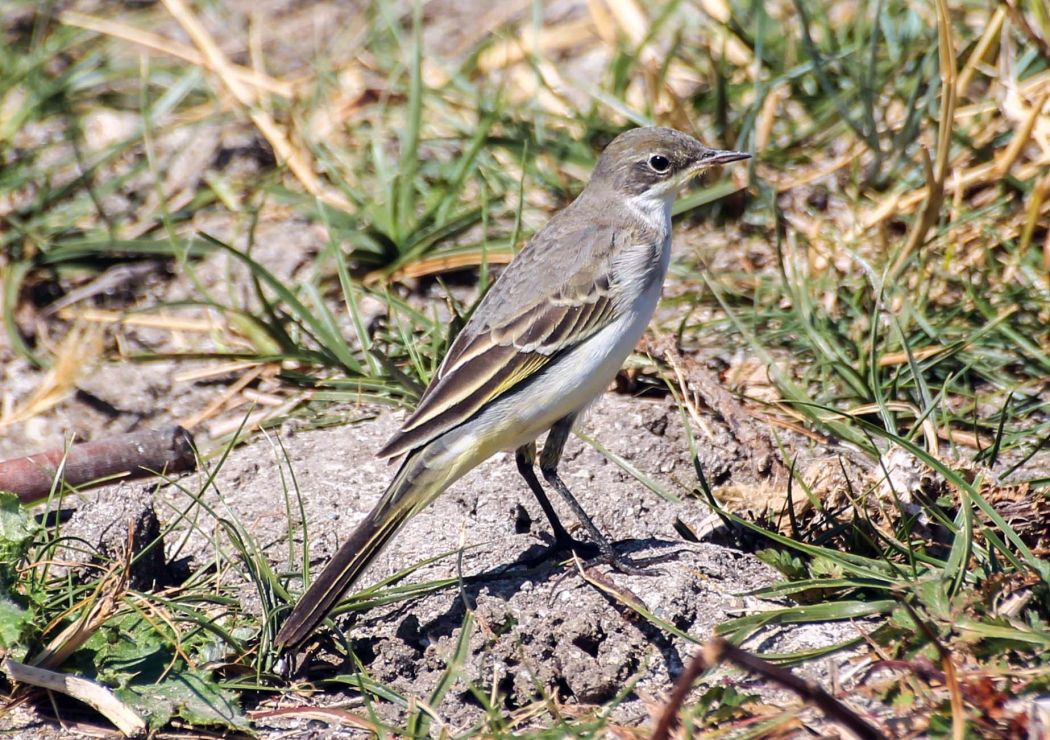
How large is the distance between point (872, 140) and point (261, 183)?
12.0 ft

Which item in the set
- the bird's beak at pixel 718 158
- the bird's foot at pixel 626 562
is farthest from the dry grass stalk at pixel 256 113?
the bird's foot at pixel 626 562

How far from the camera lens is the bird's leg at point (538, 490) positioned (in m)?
4.89

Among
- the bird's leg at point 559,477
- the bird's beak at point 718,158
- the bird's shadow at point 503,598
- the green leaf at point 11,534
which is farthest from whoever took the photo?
the bird's beak at point 718,158

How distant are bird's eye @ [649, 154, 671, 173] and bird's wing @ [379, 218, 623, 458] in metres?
0.45

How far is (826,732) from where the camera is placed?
3533 mm

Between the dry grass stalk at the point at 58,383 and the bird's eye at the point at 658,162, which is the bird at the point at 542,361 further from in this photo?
the dry grass stalk at the point at 58,383

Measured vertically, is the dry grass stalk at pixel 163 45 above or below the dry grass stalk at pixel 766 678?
above

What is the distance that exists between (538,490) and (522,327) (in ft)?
2.18

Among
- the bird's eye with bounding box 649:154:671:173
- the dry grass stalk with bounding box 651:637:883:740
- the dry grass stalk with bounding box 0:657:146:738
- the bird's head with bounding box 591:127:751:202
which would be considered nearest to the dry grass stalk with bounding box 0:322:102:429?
the dry grass stalk with bounding box 0:657:146:738

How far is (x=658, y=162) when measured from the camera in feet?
18.4

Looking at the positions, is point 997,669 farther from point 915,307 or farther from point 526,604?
point 915,307

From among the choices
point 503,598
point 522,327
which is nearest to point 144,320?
point 522,327

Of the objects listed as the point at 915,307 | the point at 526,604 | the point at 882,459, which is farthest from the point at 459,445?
the point at 915,307

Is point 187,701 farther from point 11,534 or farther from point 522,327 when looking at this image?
point 522,327
